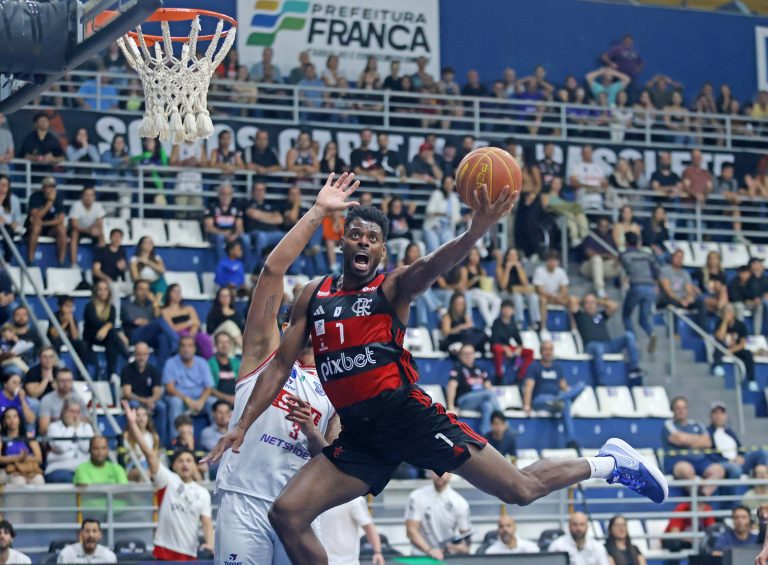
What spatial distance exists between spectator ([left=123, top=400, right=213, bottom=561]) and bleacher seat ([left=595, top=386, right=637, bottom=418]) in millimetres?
7651

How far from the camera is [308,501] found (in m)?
7.90

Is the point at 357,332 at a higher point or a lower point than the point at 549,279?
higher

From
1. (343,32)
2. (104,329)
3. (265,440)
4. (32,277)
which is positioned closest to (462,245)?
(265,440)

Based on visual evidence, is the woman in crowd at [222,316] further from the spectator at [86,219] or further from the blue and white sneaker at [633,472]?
the blue and white sneaker at [633,472]

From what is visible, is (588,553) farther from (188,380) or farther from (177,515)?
(188,380)

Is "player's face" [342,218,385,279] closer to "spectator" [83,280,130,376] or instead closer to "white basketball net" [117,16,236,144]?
"white basketball net" [117,16,236,144]

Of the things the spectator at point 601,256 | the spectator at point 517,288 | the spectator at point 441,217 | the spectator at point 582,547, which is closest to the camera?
the spectator at point 582,547

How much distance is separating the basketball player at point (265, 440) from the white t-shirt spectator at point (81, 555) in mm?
5086

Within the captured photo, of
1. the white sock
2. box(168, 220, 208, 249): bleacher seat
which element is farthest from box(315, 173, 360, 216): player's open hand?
box(168, 220, 208, 249): bleacher seat

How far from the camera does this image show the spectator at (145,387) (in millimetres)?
15945

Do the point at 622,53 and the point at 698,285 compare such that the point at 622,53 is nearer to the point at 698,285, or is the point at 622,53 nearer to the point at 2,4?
the point at 698,285

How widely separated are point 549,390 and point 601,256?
13.2 feet

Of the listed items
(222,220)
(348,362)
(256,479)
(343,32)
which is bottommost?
(256,479)

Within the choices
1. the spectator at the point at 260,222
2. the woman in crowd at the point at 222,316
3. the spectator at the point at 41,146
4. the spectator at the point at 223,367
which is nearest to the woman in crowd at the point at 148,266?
the woman in crowd at the point at 222,316
